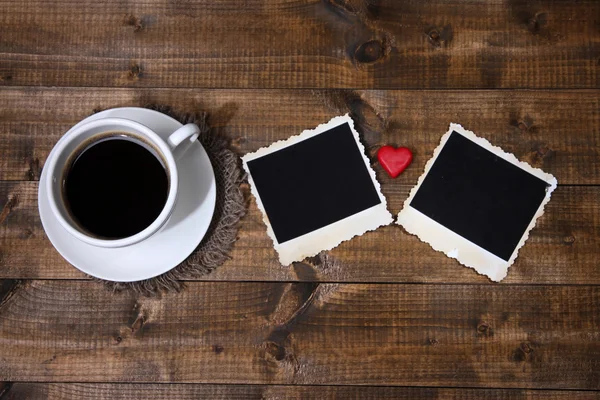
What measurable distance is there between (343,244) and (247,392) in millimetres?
238

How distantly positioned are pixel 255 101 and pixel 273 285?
256 mm

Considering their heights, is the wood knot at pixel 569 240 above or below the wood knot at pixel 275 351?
above

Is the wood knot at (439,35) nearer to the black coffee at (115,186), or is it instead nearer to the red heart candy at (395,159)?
the red heart candy at (395,159)

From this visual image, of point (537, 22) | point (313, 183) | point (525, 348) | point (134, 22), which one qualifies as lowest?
point (525, 348)

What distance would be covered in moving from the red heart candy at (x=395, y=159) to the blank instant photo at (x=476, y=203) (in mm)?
34

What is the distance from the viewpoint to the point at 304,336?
2.47ft

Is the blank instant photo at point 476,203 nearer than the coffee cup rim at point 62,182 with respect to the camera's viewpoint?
No

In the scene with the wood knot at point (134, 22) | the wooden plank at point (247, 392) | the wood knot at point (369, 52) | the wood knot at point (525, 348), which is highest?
the wood knot at point (369, 52)

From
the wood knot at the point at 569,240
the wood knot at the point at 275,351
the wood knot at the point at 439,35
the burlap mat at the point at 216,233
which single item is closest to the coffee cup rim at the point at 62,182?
the burlap mat at the point at 216,233

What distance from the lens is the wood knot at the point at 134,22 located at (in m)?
0.78

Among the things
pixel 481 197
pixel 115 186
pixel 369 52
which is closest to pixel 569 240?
pixel 481 197

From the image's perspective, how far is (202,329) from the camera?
2.46ft

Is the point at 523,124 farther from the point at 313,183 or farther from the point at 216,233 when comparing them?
the point at 216,233

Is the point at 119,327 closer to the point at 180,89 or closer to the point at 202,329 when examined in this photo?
the point at 202,329
